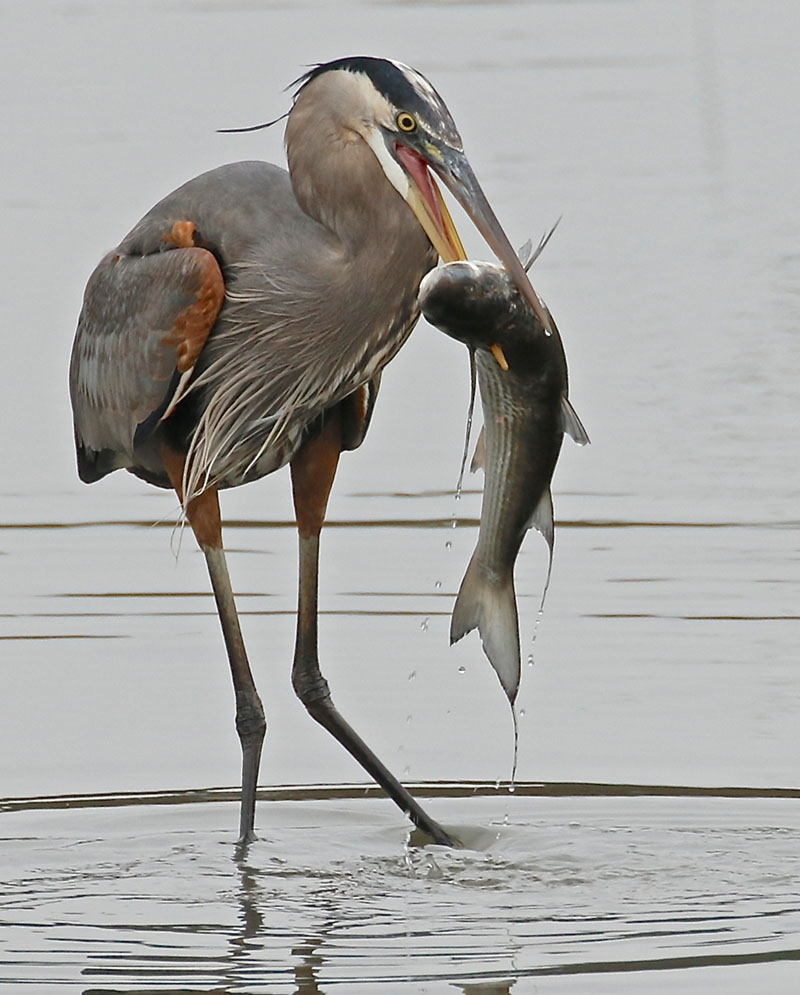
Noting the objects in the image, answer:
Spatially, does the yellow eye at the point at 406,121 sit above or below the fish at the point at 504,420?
above

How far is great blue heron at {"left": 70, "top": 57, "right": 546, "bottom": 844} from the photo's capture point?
601cm

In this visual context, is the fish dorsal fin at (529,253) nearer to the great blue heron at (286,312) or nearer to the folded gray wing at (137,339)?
the great blue heron at (286,312)

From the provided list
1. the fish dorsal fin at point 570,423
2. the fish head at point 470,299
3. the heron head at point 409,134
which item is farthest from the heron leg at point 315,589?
the fish head at point 470,299

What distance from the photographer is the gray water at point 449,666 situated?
559cm

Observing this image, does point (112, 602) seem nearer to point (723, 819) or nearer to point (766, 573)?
point (766, 573)

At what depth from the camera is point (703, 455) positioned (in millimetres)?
10039

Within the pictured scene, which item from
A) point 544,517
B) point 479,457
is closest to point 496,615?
point 544,517

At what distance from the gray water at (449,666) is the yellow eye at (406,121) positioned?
5.68 ft

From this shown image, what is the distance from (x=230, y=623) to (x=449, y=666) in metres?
1.39

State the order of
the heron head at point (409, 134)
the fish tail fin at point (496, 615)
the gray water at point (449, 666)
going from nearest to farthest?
the gray water at point (449, 666) → the heron head at point (409, 134) → the fish tail fin at point (496, 615)

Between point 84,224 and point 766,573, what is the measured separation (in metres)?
6.70

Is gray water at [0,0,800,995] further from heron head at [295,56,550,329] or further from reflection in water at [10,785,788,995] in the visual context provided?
heron head at [295,56,550,329]

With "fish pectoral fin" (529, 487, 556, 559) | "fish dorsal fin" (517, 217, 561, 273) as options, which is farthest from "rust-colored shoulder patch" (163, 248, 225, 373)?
"fish pectoral fin" (529, 487, 556, 559)

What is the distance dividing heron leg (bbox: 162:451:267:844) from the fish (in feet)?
2.49
